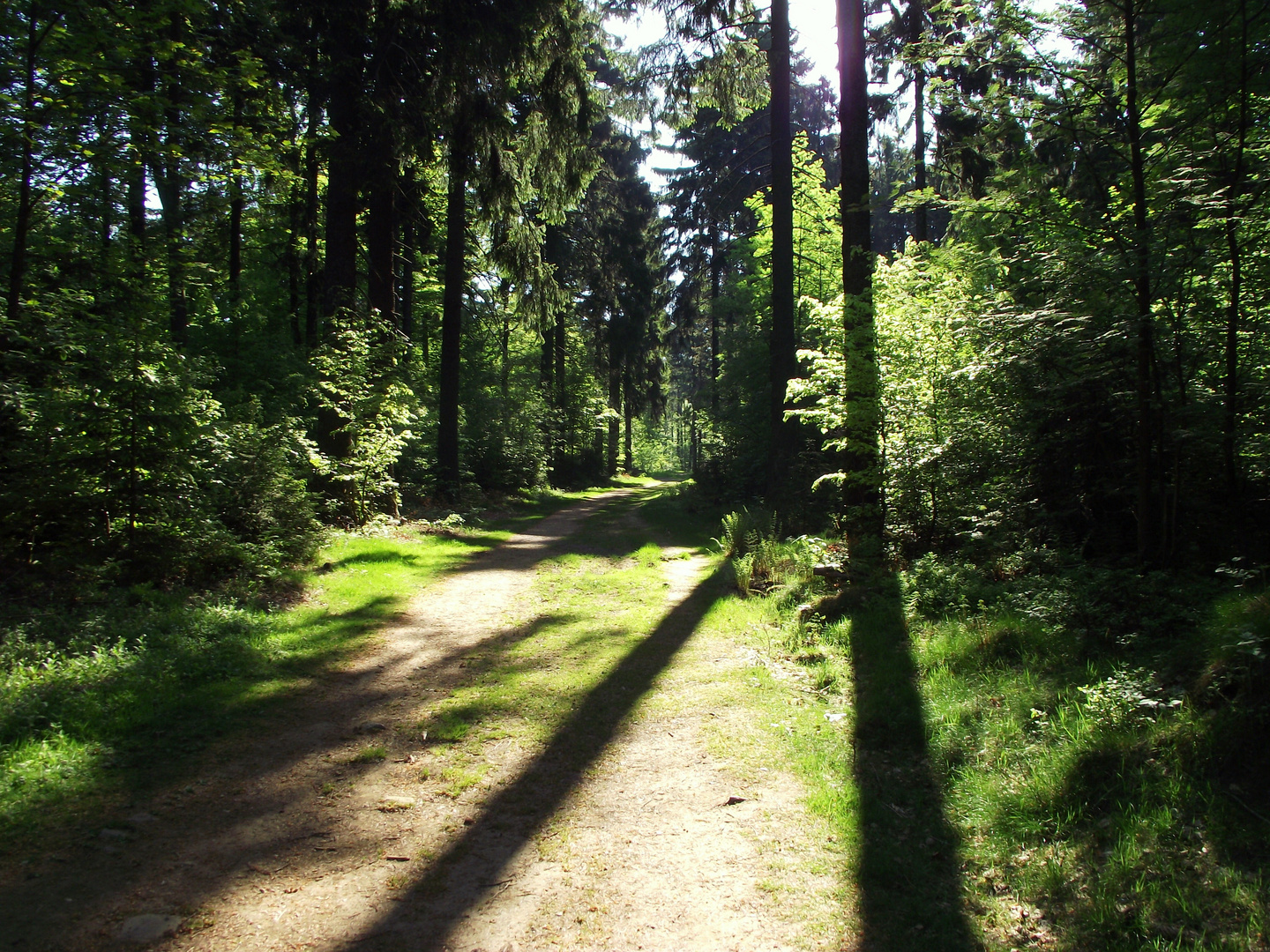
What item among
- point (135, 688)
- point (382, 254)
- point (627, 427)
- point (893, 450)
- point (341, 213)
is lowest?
point (135, 688)

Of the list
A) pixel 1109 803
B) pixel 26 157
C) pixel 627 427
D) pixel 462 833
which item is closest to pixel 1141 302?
pixel 1109 803

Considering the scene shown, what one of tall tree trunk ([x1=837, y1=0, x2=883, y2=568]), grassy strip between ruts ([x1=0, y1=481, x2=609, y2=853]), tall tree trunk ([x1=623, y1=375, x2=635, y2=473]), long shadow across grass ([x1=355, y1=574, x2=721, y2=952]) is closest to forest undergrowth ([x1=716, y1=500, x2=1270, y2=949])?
long shadow across grass ([x1=355, y1=574, x2=721, y2=952])

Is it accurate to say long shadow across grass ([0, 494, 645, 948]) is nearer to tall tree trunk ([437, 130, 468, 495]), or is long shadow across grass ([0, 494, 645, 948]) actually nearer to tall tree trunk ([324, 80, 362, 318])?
tall tree trunk ([324, 80, 362, 318])

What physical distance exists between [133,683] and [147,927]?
255 cm

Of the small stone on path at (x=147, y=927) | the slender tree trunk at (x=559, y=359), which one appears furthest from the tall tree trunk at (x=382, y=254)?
the slender tree trunk at (x=559, y=359)

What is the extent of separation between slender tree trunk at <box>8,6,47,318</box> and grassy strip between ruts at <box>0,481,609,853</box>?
3036mm

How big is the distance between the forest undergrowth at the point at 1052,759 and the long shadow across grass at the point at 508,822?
123 centimetres

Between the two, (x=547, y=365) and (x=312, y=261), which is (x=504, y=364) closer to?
(x=547, y=365)

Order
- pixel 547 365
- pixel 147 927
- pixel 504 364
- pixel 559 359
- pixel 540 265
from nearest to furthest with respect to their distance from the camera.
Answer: pixel 147 927
pixel 540 265
pixel 504 364
pixel 547 365
pixel 559 359

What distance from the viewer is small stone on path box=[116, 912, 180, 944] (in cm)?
273

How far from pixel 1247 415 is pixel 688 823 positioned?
5.11 meters

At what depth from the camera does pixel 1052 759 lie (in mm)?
3814

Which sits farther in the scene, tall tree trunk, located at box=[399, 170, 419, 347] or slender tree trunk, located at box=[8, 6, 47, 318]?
tall tree trunk, located at box=[399, 170, 419, 347]

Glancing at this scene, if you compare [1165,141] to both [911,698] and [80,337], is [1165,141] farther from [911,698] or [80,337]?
[80,337]
